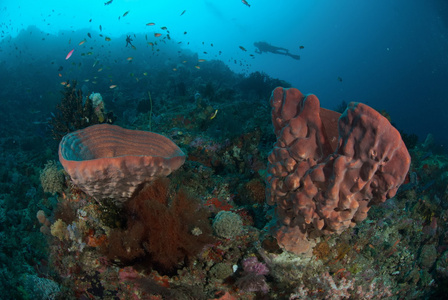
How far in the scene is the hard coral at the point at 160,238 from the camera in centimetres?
288

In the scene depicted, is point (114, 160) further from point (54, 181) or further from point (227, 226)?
point (54, 181)

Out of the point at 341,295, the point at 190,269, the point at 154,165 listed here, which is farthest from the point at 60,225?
the point at 341,295

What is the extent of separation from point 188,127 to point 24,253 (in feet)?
20.0

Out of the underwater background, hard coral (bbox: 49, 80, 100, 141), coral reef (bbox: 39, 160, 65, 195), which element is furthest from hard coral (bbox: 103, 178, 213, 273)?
hard coral (bbox: 49, 80, 100, 141)

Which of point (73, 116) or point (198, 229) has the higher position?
point (198, 229)

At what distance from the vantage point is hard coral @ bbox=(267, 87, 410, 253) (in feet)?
7.07

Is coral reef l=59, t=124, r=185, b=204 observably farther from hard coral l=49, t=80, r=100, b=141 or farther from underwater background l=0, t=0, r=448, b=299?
hard coral l=49, t=80, r=100, b=141

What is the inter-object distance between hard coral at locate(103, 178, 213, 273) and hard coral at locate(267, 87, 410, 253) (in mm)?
1261

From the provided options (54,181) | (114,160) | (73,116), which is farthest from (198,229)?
(73,116)

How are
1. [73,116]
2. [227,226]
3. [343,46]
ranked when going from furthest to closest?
[343,46] < [73,116] < [227,226]

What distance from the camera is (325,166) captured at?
8.38 ft

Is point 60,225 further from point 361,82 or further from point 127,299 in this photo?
point 361,82

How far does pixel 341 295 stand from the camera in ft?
11.4

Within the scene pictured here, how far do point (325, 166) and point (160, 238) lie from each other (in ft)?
7.53
